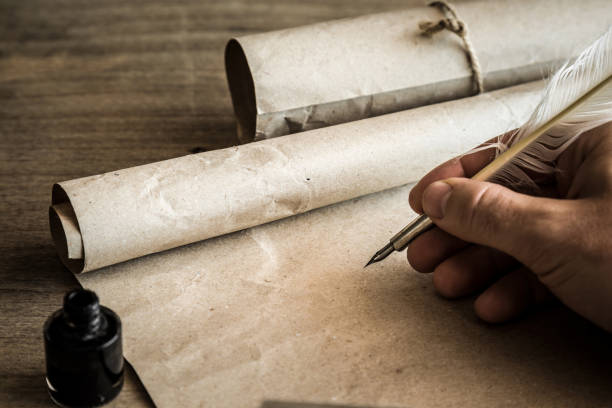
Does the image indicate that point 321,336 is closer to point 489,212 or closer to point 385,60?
point 489,212

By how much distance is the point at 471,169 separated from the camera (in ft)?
3.64

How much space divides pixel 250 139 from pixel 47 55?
595 mm

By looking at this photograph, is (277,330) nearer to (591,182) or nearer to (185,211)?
(185,211)

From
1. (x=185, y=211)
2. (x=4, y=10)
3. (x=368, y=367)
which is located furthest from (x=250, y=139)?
(x=4, y=10)

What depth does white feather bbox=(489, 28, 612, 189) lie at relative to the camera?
103 centimetres

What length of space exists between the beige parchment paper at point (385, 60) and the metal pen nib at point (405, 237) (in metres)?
0.34

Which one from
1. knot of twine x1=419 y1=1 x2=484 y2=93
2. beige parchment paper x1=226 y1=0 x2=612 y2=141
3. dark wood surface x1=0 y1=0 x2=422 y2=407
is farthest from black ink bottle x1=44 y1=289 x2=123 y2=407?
knot of twine x1=419 y1=1 x2=484 y2=93

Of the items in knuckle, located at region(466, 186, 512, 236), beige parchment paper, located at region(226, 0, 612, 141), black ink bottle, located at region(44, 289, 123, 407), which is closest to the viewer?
black ink bottle, located at region(44, 289, 123, 407)

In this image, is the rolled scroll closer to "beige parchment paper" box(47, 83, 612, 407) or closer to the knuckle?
"beige parchment paper" box(47, 83, 612, 407)

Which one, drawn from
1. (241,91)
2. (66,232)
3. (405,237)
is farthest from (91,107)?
(405,237)

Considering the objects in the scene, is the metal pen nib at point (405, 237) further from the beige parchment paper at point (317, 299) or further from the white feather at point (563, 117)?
the white feather at point (563, 117)

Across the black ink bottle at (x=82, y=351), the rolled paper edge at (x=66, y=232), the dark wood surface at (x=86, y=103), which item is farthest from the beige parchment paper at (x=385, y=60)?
the black ink bottle at (x=82, y=351)

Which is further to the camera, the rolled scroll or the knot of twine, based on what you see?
the knot of twine

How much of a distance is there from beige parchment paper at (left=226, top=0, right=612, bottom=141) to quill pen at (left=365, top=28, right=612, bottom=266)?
1.00 feet
